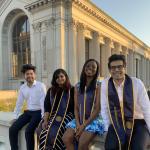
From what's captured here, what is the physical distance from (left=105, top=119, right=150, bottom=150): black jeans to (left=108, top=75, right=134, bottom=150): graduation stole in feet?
0.17

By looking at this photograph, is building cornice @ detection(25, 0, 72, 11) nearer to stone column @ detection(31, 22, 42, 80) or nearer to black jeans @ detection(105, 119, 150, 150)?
stone column @ detection(31, 22, 42, 80)

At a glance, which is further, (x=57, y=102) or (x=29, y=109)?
(x=29, y=109)

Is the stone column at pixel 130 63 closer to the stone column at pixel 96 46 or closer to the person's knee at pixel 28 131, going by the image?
the stone column at pixel 96 46

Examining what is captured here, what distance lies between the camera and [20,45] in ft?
93.1

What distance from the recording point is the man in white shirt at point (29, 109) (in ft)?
12.6

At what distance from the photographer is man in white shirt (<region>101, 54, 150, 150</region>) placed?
2641 millimetres

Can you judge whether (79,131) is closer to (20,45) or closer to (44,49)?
(44,49)

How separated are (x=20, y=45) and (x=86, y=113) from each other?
26314 mm

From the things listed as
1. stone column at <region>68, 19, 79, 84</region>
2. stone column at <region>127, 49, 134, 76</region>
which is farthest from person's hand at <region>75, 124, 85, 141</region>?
stone column at <region>127, 49, 134, 76</region>

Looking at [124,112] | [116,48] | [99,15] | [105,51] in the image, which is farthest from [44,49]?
[124,112]

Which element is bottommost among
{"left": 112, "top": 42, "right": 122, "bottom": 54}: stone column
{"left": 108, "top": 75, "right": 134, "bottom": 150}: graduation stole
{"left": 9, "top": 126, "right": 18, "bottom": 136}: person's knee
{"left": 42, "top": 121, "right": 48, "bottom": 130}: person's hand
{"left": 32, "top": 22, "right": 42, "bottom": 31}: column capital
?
{"left": 9, "top": 126, "right": 18, "bottom": 136}: person's knee

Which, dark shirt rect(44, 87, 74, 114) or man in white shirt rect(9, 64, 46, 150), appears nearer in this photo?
dark shirt rect(44, 87, 74, 114)

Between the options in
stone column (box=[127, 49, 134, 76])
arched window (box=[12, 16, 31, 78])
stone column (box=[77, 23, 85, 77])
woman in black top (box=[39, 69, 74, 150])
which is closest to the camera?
woman in black top (box=[39, 69, 74, 150])

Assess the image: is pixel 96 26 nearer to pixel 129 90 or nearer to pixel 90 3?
pixel 90 3
